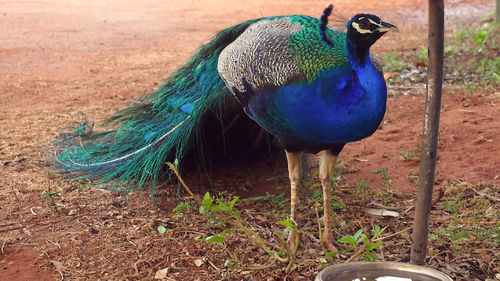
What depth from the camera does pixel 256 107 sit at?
2.78 meters

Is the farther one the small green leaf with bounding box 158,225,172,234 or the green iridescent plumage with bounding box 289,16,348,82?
the small green leaf with bounding box 158,225,172,234

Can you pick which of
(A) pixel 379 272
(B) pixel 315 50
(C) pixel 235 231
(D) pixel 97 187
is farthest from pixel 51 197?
(A) pixel 379 272

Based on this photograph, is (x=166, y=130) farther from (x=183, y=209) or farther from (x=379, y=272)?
(x=379, y=272)

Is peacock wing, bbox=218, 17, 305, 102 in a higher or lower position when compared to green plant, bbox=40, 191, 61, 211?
higher

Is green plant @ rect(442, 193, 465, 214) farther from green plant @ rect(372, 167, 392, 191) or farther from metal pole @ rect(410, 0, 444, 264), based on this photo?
metal pole @ rect(410, 0, 444, 264)

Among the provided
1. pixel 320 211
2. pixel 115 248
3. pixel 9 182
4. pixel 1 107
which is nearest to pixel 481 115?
pixel 320 211

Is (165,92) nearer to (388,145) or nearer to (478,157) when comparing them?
(388,145)

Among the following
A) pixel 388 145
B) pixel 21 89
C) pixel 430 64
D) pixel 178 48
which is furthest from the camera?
pixel 178 48

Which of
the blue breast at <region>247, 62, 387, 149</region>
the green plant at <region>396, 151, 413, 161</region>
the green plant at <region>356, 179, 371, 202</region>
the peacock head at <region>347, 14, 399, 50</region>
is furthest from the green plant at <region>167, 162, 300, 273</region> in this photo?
the green plant at <region>396, 151, 413, 161</region>

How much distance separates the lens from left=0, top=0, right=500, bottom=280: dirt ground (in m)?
2.80

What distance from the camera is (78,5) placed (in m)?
13.2

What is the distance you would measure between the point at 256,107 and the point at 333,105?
45cm

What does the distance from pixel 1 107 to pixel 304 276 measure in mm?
3837

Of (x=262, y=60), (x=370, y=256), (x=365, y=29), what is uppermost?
(x=365, y=29)
